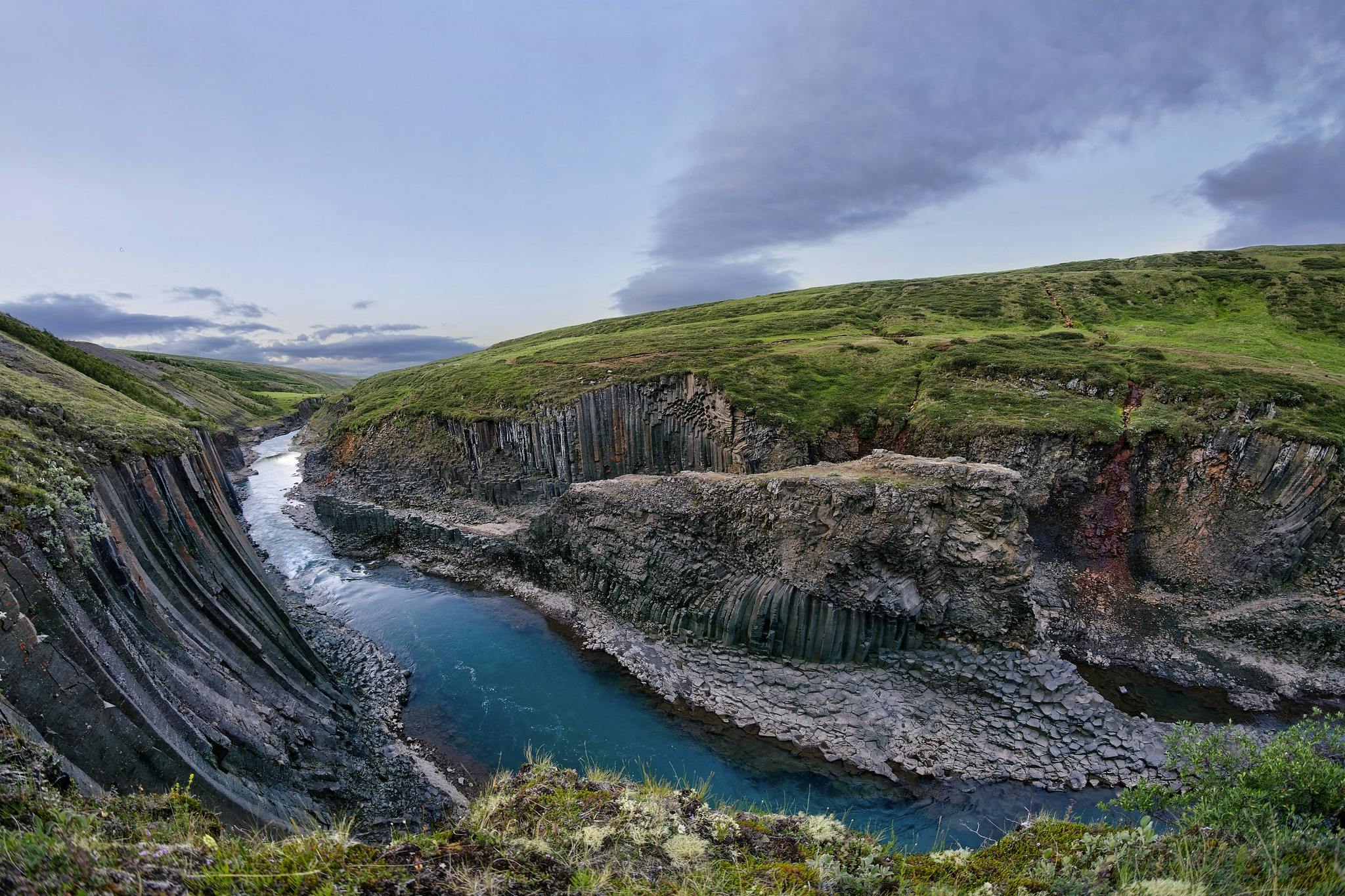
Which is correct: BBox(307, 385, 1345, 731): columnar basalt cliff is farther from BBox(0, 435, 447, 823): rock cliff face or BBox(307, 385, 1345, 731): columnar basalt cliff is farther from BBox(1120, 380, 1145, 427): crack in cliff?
BBox(0, 435, 447, 823): rock cliff face

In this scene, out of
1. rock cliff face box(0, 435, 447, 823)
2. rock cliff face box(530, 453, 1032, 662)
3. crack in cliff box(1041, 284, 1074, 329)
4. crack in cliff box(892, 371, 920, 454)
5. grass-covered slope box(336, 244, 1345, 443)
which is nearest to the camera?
rock cliff face box(0, 435, 447, 823)

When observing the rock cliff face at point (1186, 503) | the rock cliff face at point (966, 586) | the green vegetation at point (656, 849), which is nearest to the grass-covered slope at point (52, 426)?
the green vegetation at point (656, 849)

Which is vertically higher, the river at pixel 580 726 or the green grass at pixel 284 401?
the green grass at pixel 284 401

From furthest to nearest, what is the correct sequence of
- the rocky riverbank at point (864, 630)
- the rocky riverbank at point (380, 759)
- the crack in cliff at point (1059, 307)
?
1. the crack in cliff at point (1059, 307)
2. the rocky riverbank at point (864, 630)
3. the rocky riverbank at point (380, 759)

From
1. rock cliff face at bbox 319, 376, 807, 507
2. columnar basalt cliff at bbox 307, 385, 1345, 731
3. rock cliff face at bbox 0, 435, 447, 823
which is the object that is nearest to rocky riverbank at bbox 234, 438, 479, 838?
rock cliff face at bbox 0, 435, 447, 823

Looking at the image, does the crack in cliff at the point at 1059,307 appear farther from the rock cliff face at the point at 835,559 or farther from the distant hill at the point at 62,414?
the distant hill at the point at 62,414

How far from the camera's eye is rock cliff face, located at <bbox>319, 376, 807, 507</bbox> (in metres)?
41.2

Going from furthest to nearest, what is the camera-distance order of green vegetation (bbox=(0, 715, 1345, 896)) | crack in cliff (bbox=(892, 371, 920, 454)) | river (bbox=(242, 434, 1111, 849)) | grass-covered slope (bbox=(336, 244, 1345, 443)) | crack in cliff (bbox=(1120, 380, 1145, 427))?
crack in cliff (bbox=(892, 371, 920, 454)) < grass-covered slope (bbox=(336, 244, 1345, 443)) < crack in cliff (bbox=(1120, 380, 1145, 427)) < river (bbox=(242, 434, 1111, 849)) < green vegetation (bbox=(0, 715, 1345, 896))

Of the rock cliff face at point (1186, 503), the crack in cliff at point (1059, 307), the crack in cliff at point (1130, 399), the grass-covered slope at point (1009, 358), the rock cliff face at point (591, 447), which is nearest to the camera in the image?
the rock cliff face at point (1186, 503)

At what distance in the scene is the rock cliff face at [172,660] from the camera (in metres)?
10.2

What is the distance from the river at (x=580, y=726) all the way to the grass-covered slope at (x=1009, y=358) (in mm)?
22074

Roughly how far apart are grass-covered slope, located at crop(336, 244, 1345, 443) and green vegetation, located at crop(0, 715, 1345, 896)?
31.1 m

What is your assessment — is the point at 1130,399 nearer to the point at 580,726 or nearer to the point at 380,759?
the point at 580,726

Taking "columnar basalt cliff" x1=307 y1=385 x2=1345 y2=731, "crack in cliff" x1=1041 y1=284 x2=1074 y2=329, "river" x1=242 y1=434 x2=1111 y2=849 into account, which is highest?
"crack in cliff" x1=1041 y1=284 x2=1074 y2=329
